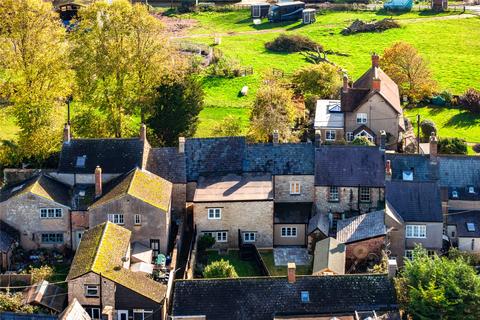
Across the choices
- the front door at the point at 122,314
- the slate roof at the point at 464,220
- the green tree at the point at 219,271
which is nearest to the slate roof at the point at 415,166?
the slate roof at the point at 464,220

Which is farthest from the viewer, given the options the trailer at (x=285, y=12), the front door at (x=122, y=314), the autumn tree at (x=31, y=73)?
the trailer at (x=285, y=12)

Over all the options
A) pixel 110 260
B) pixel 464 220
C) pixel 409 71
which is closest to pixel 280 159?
pixel 464 220

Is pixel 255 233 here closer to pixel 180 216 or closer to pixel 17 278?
pixel 180 216

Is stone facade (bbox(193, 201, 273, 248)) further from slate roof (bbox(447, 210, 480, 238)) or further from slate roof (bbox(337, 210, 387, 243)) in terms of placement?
slate roof (bbox(447, 210, 480, 238))

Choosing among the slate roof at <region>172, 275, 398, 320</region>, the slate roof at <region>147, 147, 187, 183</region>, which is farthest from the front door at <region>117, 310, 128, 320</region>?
the slate roof at <region>147, 147, 187, 183</region>

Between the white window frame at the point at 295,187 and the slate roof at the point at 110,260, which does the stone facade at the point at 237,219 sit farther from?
the slate roof at the point at 110,260

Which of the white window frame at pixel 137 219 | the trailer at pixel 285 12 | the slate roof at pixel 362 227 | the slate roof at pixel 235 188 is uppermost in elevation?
the trailer at pixel 285 12
